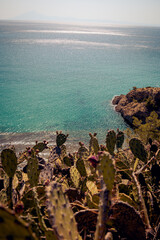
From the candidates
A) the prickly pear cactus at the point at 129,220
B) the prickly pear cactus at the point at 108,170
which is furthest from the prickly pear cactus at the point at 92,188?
the prickly pear cactus at the point at 108,170

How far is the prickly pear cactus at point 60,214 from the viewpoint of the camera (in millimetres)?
1124

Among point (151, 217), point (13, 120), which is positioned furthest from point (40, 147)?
point (13, 120)

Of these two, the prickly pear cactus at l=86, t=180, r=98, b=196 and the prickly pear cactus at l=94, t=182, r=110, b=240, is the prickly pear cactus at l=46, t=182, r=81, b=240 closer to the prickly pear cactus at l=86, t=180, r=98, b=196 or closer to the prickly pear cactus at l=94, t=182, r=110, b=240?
the prickly pear cactus at l=94, t=182, r=110, b=240

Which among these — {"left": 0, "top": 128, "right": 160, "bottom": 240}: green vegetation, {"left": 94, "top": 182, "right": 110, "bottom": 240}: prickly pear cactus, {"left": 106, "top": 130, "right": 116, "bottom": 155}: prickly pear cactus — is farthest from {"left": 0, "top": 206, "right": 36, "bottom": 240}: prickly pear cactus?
{"left": 106, "top": 130, "right": 116, "bottom": 155}: prickly pear cactus

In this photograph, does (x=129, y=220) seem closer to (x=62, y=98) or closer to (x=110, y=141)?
(x=110, y=141)

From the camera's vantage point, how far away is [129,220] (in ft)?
5.25

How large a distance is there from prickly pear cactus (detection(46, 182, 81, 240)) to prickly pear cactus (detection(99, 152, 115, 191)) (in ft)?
1.05

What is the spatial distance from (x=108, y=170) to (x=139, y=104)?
75.5 feet

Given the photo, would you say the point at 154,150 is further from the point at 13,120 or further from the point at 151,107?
the point at 13,120

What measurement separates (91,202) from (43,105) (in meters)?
27.8

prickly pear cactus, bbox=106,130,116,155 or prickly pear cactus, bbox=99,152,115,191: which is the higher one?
prickly pear cactus, bbox=99,152,115,191

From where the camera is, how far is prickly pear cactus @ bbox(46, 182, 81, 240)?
1.12m

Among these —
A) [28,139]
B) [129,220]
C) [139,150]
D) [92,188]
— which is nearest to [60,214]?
[129,220]

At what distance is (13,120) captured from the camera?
926 inches
